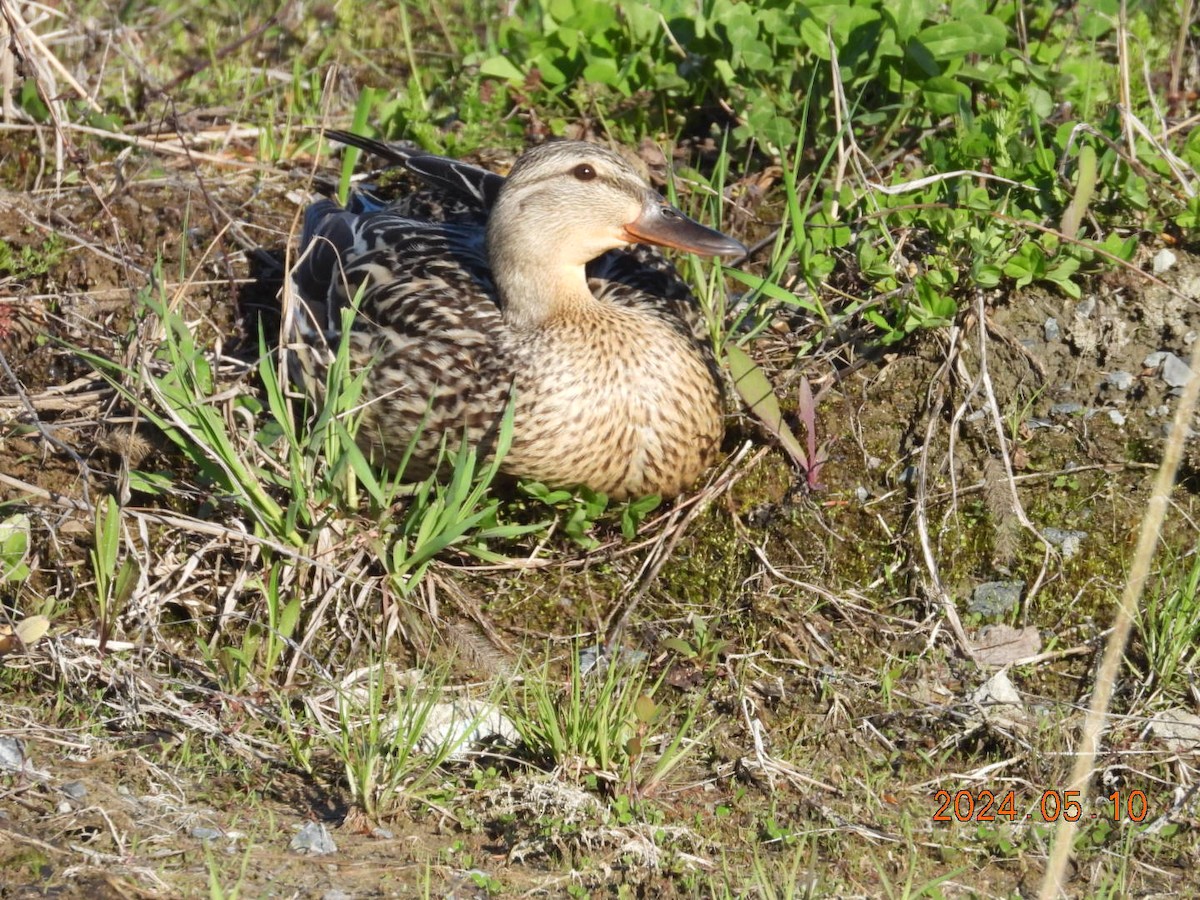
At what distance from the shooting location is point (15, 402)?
175 inches

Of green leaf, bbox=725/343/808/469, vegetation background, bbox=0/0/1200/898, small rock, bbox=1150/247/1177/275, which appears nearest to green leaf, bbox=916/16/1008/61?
vegetation background, bbox=0/0/1200/898

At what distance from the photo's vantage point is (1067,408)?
4176 mm

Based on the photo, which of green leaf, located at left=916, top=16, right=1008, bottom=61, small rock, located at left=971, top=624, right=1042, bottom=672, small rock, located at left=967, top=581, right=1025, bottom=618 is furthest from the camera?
green leaf, located at left=916, top=16, right=1008, bottom=61

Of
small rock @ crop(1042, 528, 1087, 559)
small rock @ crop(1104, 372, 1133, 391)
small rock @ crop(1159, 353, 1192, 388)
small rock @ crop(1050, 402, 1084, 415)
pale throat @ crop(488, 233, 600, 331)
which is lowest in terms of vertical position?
small rock @ crop(1042, 528, 1087, 559)

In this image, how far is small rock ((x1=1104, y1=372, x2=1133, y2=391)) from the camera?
4.17 m

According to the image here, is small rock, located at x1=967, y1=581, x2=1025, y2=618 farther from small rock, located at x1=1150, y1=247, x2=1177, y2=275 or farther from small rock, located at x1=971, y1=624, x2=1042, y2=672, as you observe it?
small rock, located at x1=1150, y1=247, x2=1177, y2=275

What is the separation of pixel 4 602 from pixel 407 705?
4.36 ft

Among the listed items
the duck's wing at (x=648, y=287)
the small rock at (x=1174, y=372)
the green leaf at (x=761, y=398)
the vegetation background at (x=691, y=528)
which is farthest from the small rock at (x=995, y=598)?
the duck's wing at (x=648, y=287)

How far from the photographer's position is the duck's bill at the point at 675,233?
4066 mm

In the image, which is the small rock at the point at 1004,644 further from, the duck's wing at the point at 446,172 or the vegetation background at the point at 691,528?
the duck's wing at the point at 446,172

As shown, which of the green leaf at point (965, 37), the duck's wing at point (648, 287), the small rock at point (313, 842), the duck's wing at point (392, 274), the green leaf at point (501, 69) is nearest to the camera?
the small rock at point (313, 842)

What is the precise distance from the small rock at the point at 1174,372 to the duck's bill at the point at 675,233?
4.09ft

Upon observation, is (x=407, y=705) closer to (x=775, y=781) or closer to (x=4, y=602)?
(x=775, y=781)

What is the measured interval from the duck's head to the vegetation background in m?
0.40
